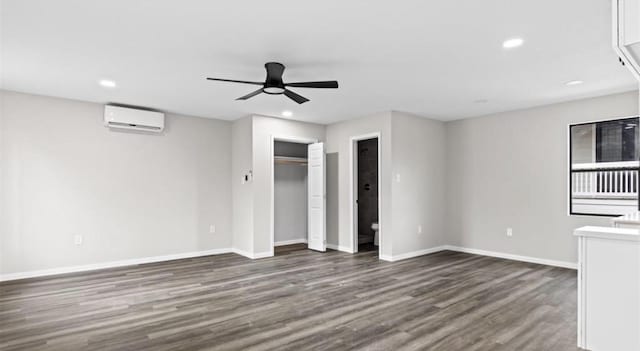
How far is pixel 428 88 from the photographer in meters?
4.50

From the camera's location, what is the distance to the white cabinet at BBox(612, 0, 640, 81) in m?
1.53

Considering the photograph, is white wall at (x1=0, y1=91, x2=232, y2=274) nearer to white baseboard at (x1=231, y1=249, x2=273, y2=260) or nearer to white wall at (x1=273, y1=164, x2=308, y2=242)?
white baseboard at (x1=231, y1=249, x2=273, y2=260)

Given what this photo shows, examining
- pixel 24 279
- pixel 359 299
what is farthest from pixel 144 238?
pixel 359 299

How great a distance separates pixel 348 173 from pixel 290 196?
153 cm

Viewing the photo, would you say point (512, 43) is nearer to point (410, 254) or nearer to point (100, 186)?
point (410, 254)

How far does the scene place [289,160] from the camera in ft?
22.3

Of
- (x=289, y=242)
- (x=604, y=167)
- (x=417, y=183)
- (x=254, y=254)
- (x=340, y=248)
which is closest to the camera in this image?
(x=604, y=167)

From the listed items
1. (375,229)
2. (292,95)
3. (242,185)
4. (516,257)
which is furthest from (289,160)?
(516,257)

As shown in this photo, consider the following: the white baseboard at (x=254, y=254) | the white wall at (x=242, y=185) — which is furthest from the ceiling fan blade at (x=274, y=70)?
the white baseboard at (x=254, y=254)

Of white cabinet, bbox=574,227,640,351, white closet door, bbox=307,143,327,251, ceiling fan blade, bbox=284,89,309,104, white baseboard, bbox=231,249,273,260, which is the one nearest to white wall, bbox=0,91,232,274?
white baseboard, bbox=231,249,273,260

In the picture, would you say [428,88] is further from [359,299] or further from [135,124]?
[135,124]

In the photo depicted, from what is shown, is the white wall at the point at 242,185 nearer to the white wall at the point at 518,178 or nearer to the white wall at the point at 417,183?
the white wall at the point at 417,183

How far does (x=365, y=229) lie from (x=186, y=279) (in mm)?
4216

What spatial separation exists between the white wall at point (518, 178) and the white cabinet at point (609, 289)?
3.17 metres
